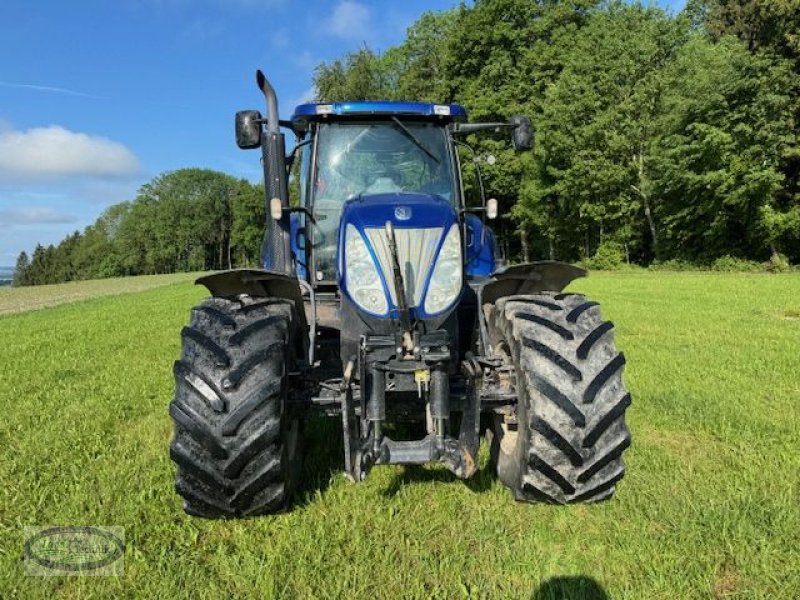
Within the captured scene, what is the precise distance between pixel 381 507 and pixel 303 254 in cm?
204

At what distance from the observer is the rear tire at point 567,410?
3232mm

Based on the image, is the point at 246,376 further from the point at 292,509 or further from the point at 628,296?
the point at 628,296

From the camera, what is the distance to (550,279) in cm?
412

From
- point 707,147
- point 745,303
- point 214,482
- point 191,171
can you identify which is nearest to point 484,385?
point 214,482

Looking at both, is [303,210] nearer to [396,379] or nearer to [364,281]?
[364,281]

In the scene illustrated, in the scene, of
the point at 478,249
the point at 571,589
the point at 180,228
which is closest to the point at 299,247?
the point at 478,249

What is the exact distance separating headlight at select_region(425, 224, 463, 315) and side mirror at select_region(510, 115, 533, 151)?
1723mm

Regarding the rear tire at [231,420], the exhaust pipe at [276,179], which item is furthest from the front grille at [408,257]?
the exhaust pipe at [276,179]

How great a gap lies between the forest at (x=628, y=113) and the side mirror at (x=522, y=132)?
23409mm

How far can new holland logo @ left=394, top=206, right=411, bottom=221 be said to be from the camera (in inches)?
135

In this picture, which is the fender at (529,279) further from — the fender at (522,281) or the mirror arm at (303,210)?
the mirror arm at (303,210)

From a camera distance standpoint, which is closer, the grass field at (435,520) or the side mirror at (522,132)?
the grass field at (435,520)

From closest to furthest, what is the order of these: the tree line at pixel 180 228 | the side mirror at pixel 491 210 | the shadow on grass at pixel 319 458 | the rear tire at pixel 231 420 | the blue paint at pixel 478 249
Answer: the rear tire at pixel 231 420 < the shadow on grass at pixel 319 458 < the side mirror at pixel 491 210 < the blue paint at pixel 478 249 < the tree line at pixel 180 228

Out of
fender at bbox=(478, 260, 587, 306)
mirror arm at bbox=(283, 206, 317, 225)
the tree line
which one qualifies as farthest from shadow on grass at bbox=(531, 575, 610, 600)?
the tree line
